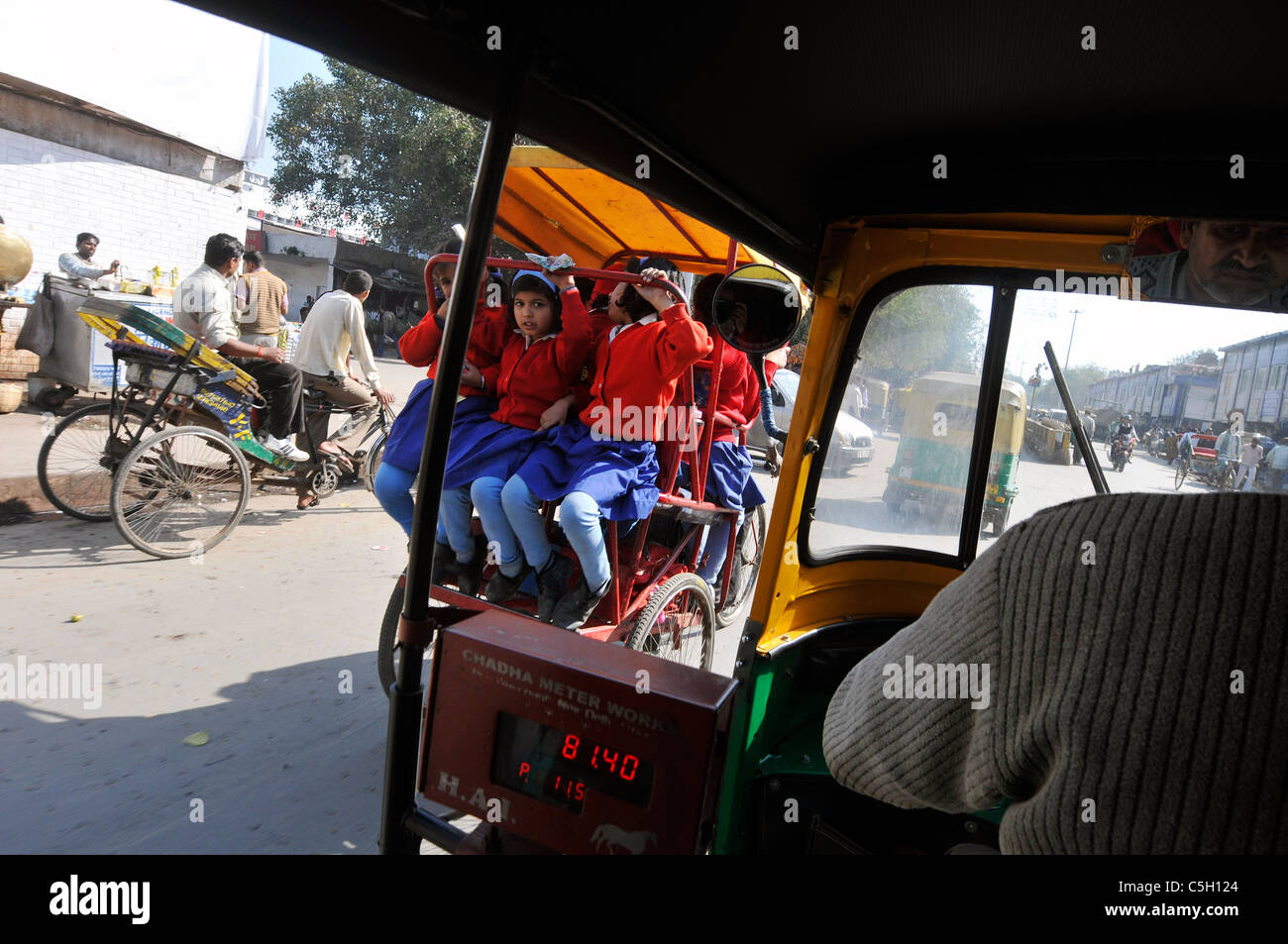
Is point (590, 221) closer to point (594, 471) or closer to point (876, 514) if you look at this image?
point (594, 471)

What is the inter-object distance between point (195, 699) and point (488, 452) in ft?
6.00

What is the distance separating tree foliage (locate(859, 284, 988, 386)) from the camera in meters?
2.34

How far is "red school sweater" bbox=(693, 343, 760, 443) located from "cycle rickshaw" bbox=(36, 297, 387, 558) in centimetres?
357

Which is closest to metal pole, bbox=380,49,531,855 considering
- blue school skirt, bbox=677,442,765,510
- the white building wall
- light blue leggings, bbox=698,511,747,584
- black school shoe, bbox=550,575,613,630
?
black school shoe, bbox=550,575,613,630

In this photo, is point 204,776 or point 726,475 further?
point 726,475

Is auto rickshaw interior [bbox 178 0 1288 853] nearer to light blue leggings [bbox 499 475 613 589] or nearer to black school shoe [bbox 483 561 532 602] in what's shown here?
light blue leggings [bbox 499 475 613 589]

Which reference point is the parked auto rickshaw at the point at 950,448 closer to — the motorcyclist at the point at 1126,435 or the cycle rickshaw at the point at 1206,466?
the motorcyclist at the point at 1126,435

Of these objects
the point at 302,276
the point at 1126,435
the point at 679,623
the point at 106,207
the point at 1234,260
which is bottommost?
the point at 679,623

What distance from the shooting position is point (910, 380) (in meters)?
2.43

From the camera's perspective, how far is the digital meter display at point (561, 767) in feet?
4.47

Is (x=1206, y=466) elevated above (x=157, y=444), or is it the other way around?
(x=1206, y=466)

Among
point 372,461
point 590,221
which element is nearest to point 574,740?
point 590,221

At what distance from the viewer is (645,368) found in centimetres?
361

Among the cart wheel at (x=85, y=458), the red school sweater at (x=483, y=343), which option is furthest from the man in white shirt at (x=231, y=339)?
the red school sweater at (x=483, y=343)
